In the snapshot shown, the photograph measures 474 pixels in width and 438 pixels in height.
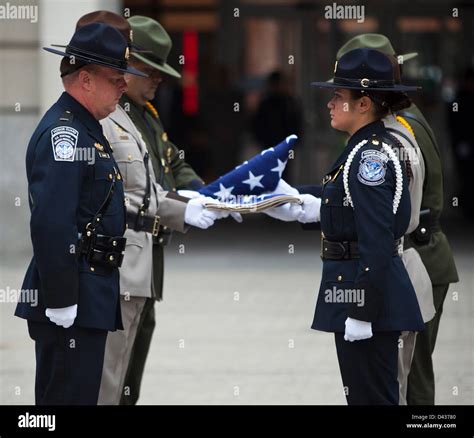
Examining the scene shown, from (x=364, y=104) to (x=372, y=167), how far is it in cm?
34

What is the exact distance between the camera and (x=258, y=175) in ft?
18.9

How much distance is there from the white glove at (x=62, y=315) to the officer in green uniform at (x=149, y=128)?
1.22 m

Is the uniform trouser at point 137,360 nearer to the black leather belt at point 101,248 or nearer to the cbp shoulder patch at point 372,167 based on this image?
the black leather belt at point 101,248

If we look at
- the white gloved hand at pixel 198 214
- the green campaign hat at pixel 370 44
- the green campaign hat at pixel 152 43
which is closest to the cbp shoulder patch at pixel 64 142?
the white gloved hand at pixel 198 214

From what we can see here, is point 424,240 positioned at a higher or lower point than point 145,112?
lower

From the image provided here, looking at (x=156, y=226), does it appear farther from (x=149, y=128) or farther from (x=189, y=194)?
(x=149, y=128)

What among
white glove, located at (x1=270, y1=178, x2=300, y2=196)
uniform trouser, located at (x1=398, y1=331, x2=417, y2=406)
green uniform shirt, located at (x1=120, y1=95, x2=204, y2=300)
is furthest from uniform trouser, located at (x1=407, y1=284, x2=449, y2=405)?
green uniform shirt, located at (x1=120, y1=95, x2=204, y2=300)

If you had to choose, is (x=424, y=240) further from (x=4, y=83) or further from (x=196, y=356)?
(x=4, y=83)

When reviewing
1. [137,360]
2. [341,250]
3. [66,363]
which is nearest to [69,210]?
[66,363]

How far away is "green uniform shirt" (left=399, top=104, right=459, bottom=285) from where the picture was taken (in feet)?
18.4

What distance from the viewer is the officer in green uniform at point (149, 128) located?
573cm
